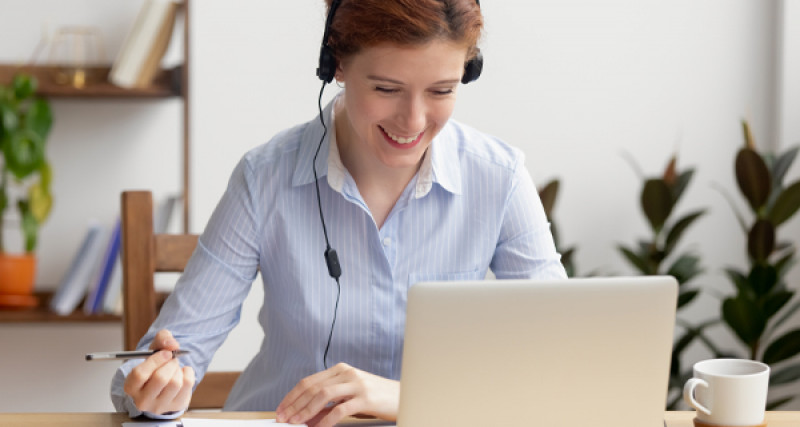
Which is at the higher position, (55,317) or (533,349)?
(533,349)

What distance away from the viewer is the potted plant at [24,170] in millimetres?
2338

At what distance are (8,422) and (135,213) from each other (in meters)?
0.40

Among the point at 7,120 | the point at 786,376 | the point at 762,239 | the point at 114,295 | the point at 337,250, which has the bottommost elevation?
the point at 786,376

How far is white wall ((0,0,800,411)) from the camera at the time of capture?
2.52 metres

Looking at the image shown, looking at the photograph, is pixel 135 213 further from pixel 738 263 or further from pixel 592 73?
pixel 738 263

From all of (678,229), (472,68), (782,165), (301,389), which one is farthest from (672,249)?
(301,389)

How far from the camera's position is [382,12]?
1.25 metres

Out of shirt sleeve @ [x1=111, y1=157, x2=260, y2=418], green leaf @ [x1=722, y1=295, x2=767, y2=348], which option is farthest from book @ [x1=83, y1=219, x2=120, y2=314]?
green leaf @ [x1=722, y1=295, x2=767, y2=348]

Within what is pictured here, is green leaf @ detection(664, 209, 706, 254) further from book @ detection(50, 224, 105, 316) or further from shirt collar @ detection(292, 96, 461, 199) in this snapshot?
book @ detection(50, 224, 105, 316)

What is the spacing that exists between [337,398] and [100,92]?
1549mm

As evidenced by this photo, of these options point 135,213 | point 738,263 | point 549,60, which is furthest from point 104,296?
point 738,263

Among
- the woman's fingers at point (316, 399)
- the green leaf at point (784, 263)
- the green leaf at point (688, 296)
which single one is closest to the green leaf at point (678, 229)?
the green leaf at point (688, 296)

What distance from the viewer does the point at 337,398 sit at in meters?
1.11

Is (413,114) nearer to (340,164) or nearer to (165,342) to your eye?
(340,164)
